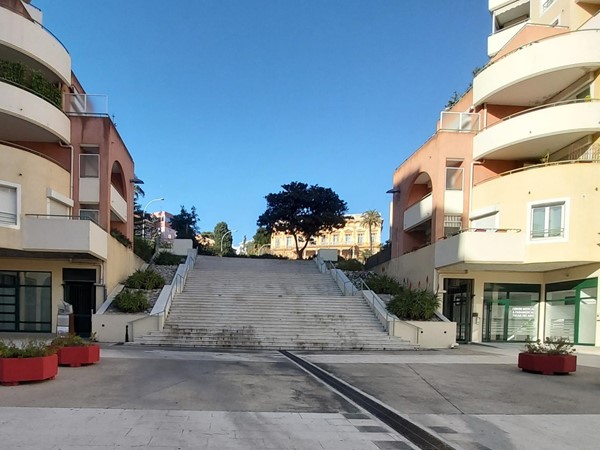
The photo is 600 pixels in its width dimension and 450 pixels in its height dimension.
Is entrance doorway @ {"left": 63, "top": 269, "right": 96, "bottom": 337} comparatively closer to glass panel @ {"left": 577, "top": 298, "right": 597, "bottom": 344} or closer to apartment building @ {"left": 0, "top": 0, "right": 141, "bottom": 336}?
apartment building @ {"left": 0, "top": 0, "right": 141, "bottom": 336}

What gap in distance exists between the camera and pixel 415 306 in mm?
20344

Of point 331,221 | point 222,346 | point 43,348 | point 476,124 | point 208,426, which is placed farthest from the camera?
point 331,221

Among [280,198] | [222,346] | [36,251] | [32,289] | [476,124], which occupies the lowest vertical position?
[222,346]

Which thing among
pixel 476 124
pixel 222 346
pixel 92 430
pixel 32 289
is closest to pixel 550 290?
pixel 476 124

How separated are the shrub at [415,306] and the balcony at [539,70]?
1030 centimetres

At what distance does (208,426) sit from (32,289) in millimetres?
18308

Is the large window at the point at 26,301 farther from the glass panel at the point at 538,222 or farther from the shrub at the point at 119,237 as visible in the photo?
the glass panel at the point at 538,222

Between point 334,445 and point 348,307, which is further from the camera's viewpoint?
point 348,307

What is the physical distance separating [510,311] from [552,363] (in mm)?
11430

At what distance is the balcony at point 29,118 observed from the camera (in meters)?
18.6

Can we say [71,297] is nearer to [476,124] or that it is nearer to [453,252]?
[453,252]

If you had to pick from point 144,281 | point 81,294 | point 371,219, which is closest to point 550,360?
point 144,281

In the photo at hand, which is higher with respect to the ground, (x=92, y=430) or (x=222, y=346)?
(x=92, y=430)

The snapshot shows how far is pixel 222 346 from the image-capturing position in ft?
59.6
